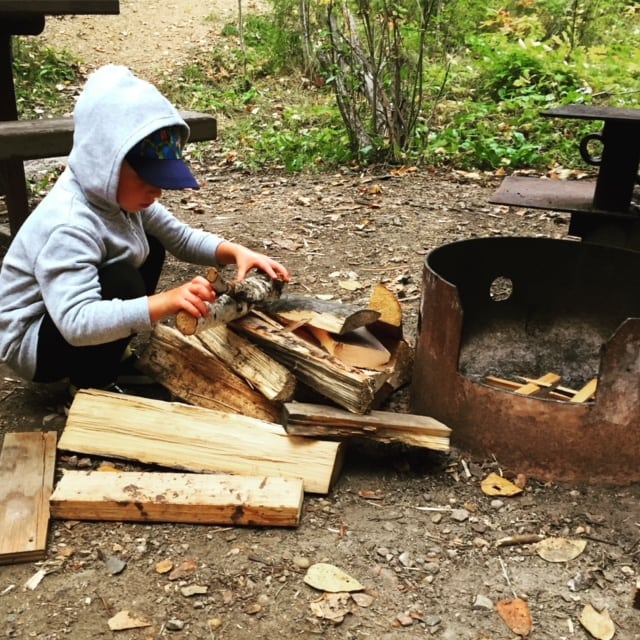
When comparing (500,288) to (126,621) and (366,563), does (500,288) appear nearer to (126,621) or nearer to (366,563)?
(366,563)

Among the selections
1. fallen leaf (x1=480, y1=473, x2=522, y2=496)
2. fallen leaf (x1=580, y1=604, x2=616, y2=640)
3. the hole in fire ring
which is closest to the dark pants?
fallen leaf (x1=480, y1=473, x2=522, y2=496)

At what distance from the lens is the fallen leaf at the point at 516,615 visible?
198cm

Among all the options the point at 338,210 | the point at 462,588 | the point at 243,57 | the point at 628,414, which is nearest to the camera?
the point at 462,588

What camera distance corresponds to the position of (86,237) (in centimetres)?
250

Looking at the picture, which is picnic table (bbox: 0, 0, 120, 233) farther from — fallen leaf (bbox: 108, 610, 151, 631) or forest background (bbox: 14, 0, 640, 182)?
fallen leaf (bbox: 108, 610, 151, 631)

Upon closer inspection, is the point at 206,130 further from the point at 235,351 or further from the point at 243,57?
the point at 243,57

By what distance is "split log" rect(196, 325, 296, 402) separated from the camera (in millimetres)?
2576

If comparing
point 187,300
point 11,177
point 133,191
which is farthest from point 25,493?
point 11,177

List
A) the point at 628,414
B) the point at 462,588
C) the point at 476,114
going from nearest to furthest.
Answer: the point at 462,588 < the point at 628,414 < the point at 476,114

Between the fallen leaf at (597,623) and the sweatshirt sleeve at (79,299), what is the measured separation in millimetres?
1490

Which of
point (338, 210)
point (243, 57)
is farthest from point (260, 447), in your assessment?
point (243, 57)

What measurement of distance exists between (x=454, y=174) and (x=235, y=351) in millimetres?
4114

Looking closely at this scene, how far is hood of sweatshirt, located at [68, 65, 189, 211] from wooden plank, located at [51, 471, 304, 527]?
92 centimetres

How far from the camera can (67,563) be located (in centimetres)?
219
